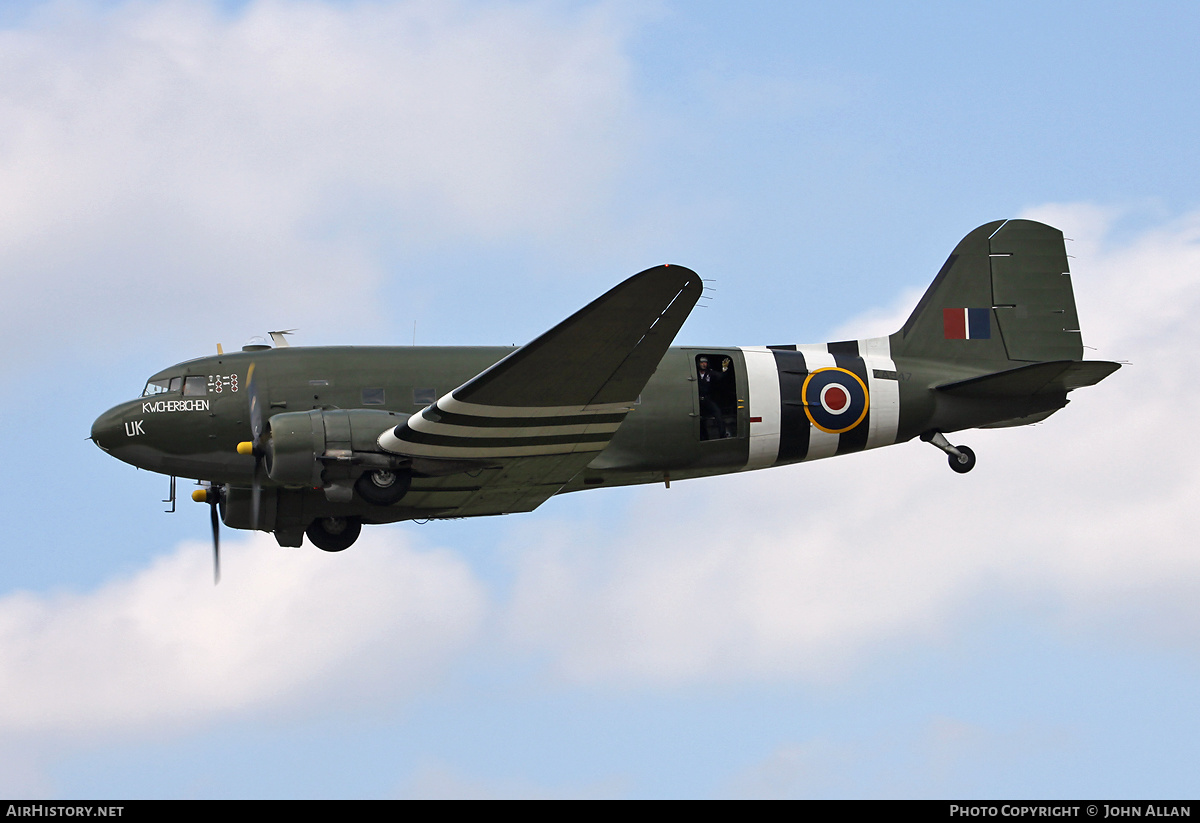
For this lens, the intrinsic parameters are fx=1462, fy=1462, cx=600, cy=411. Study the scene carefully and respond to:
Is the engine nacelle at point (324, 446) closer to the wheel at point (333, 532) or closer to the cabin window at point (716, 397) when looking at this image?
the wheel at point (333, 532)

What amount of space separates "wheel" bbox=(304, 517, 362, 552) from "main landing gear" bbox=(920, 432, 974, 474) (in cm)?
1001

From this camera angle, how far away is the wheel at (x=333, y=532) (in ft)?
80.6

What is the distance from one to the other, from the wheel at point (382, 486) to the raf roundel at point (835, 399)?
7030 millimetres

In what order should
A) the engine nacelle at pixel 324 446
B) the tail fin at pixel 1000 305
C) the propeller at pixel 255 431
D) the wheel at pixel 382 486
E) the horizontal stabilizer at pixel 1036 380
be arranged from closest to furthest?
the engine nacelle at pixel 324 446 → the wheel at pixel 382 486 → the propeller at pixel 255 431 → the horizontal stabilizer at pixel 1036 380 → the tail fin at pixel 1000 305

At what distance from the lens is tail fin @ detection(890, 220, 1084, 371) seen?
2602 cm

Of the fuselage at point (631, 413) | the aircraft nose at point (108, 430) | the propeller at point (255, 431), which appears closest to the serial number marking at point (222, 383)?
the fuselage at point (631, 413)

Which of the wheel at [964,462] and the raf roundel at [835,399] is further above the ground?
the raf roundel at [835,399]

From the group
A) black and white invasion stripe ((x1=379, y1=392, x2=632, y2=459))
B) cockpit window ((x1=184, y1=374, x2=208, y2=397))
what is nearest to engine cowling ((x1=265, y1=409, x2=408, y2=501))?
black and white invasion stripe ((x1=379, y1=392, x2=632, y2=459))

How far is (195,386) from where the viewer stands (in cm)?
2289

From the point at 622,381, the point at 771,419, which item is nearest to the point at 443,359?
the point at 622,381

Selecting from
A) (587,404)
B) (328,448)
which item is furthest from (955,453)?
(328,448)
